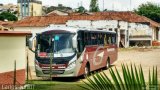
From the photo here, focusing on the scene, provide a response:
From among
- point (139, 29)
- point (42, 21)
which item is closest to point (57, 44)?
point (139, 29)

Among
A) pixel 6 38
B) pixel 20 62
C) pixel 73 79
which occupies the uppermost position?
pixel 6 38

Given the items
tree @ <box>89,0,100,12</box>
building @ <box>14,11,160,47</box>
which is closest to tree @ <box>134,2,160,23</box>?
tree @ <box>89,0,100,12</box>

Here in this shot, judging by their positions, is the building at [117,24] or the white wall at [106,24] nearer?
the white wall at [106,24]

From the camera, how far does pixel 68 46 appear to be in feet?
56.9

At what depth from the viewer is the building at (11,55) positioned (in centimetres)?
1281

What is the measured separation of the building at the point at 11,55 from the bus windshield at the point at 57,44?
2.95m

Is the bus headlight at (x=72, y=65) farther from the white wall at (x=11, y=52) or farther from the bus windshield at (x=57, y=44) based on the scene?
the white wall at (x=11, y=52)

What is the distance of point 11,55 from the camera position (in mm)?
13461

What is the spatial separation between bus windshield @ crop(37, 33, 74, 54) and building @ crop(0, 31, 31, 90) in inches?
116

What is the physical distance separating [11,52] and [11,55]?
10 centimetres

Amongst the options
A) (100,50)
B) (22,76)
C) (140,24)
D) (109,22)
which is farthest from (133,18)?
(22,76)

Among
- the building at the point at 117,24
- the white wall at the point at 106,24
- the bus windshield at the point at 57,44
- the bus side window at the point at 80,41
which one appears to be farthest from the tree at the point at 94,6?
the bus windshield at the point at 57,44

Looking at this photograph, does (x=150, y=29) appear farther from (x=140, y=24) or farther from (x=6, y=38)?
(x=6, y=38)

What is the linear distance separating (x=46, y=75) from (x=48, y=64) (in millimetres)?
518
